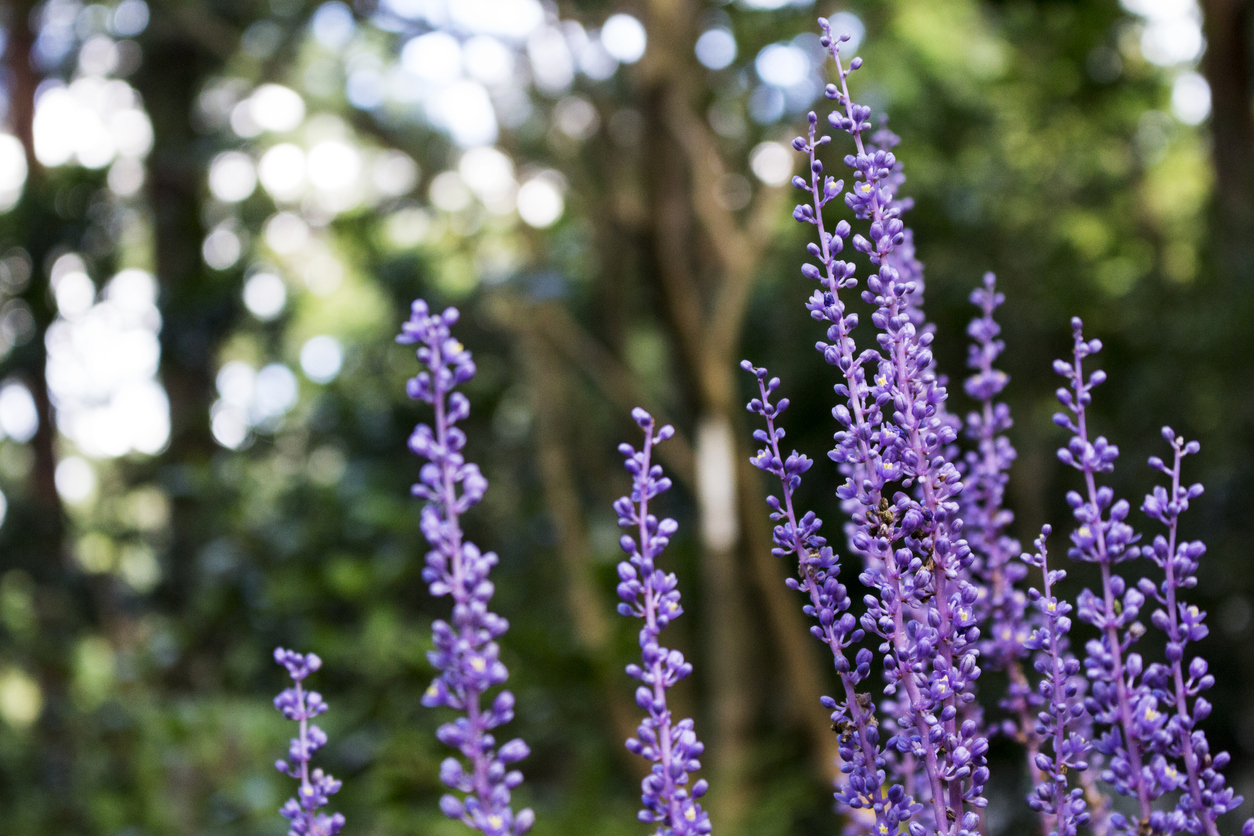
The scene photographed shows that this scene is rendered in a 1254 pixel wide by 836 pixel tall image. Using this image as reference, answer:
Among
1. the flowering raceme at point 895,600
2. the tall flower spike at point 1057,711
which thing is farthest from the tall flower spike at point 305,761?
the tall flower spike at point 1057,711

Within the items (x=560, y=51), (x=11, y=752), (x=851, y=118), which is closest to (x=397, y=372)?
(x=560, y=51)

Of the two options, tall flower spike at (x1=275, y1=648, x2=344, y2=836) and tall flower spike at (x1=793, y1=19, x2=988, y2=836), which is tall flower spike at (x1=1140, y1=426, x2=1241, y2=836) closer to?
tall flower spike at (x1=793, y1=19, x2=988, y2=836)

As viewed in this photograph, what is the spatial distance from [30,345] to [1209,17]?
6.84 meters

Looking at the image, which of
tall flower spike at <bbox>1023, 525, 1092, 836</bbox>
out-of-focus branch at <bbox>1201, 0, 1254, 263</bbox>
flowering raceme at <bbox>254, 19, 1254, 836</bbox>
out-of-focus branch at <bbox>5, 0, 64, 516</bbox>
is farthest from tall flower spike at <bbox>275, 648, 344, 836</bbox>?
out-of-focus branch at <bbox>5, 0, 64, 516</bbox>

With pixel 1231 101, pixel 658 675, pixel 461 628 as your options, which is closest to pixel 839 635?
pixel 658 675

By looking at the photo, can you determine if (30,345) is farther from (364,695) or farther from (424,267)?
(364,695)

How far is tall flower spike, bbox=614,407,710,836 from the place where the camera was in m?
0.69

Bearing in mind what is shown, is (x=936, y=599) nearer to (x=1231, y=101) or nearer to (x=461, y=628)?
(x=461, y=628)

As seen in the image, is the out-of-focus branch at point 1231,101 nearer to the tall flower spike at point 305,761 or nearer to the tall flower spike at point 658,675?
the tall flower spike at point 658,675

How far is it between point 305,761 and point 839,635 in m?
0.40

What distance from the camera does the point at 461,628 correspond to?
645 mm

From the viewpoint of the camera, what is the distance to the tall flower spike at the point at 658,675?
69cm

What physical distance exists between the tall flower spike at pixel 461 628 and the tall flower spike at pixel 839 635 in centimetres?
22

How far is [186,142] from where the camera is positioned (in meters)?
6.64
